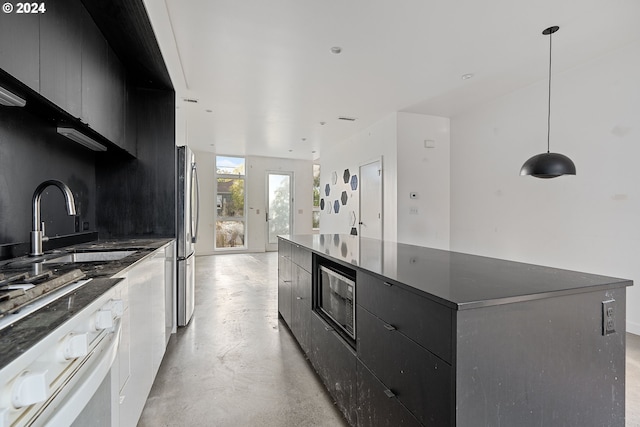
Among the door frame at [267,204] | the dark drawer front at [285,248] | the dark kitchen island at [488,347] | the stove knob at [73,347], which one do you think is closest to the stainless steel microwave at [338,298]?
the dark kitchen island at [488,347]

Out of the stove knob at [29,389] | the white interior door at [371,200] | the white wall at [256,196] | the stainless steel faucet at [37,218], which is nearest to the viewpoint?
the stove knob at [29,389]

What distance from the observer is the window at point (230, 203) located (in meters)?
8.34

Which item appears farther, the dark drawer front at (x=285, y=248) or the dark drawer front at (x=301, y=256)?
the dark drawer front at (x=285, y=248)

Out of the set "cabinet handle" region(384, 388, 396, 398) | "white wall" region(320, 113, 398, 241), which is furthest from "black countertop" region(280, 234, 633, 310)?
"white wall" region(320, 113, 398, 241)

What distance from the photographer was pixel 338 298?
6.21ft

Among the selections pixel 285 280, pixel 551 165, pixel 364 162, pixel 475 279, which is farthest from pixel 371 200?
pixel 475 279

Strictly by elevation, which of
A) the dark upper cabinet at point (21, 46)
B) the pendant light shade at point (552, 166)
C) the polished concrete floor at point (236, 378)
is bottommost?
the polished concrete floor at point (236, 378)

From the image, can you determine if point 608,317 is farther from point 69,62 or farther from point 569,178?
point 569,178

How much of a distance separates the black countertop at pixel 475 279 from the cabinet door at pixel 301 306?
692mm

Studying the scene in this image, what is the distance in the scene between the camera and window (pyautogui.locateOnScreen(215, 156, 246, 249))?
834 cm

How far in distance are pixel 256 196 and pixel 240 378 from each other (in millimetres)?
6772

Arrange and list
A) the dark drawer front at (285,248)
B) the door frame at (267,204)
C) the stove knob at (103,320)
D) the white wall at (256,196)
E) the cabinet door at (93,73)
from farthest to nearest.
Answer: the door frame at (267,204)
the white wall at (256,196)
the dark drawer front at (285,248)
the cabinet door at (93,73)
the stove knob at (103,320)

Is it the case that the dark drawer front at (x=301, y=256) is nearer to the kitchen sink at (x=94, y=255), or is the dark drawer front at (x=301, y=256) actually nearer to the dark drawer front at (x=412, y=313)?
the dark drawer front at (x=412, y=313)

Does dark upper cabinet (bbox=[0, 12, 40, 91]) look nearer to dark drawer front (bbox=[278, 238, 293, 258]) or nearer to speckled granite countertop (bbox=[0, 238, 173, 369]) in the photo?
speckled granite countertop (bbox=[0, 238, 173, 369])
